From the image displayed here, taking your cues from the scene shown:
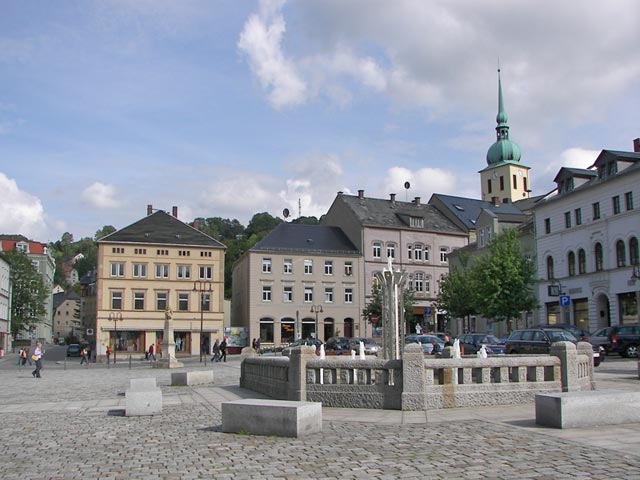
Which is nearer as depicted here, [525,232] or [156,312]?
[525,232]

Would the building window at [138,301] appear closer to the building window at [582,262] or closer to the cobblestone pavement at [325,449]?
the building window at [582,262]

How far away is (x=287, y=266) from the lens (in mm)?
65000

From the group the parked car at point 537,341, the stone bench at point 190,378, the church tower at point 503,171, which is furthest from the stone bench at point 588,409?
the church tower at point 503,171

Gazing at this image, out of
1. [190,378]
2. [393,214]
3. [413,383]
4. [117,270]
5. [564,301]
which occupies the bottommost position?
[190,378]

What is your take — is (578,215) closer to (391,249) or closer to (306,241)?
(391,249)

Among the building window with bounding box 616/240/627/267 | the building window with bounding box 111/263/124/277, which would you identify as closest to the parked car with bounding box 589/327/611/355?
the building window with bounding box 616/240/627/267

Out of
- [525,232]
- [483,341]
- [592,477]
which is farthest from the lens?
[525,232]

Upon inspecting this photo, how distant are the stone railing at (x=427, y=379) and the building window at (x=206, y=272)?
50.1m

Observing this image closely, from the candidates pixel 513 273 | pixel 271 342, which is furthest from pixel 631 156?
pixel 271 342

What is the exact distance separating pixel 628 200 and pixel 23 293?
7569cm

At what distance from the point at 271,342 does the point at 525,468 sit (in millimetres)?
55881

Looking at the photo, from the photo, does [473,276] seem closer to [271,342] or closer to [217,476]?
[271,342]

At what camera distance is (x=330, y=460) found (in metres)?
8.66

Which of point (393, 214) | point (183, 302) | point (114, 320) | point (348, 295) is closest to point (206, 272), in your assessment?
point (183, 302)
